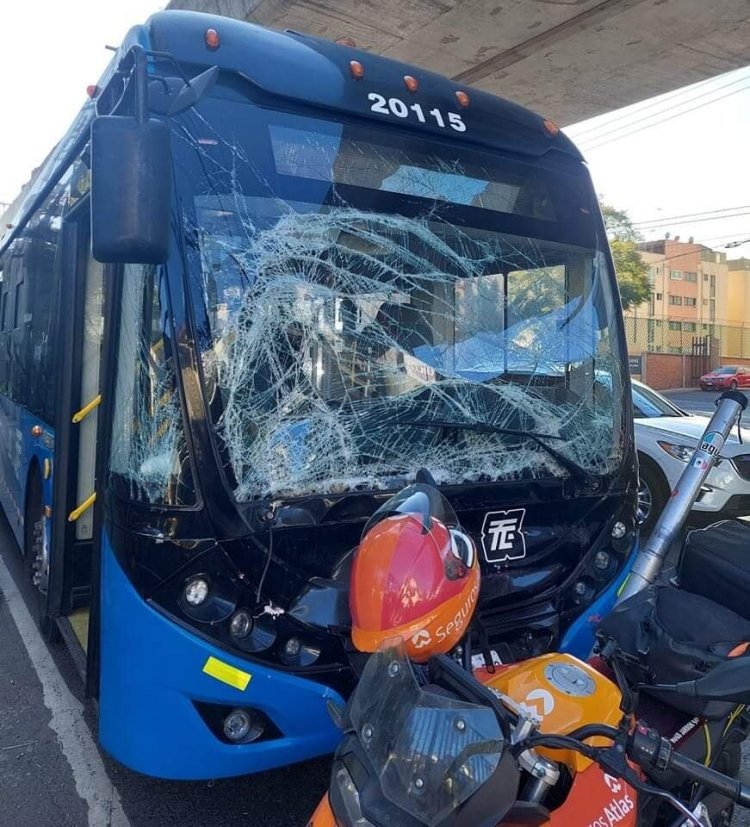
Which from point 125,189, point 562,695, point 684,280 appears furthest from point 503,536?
point 684,280

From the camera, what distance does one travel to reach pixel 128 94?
275 centimetres

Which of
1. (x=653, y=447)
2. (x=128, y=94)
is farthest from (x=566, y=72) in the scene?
(x=128, y=94)

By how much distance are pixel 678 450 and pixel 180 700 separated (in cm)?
648

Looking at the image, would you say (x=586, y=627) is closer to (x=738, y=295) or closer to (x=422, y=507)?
(x=422, y=507)

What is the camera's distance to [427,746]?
1.58 meters

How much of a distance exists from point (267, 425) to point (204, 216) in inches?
31.5

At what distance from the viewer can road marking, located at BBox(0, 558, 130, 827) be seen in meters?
3.10

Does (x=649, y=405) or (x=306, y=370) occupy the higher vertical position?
(x=306, y=370)

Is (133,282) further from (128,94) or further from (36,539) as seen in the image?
(36,539)

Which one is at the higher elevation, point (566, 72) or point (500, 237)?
point (566, 72)

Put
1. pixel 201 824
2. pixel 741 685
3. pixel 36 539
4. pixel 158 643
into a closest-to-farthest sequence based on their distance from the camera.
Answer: pixel 741 685
pixel 158 643
pixel 201 824
pixel 36 539

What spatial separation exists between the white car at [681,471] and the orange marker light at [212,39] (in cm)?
589

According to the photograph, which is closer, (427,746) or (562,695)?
(427,746)

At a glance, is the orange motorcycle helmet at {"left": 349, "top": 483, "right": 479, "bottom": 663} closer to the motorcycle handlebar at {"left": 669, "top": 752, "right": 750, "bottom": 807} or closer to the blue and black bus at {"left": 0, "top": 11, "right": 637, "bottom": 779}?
the blue and black bus at {"left": 0, "top": 11, "right": 637, "bottom": 779}
